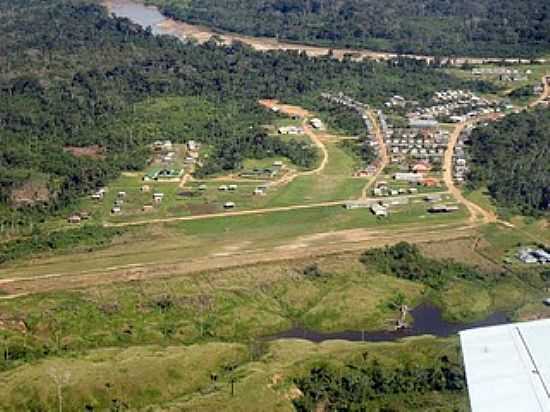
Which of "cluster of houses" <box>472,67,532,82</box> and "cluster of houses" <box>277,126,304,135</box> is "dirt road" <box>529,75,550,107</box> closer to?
"cluster of houses" <box>472,67,532,82</box>

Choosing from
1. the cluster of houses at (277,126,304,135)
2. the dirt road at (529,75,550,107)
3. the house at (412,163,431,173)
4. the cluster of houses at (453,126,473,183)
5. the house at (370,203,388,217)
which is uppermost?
the dirt road at (529,75,550,107)

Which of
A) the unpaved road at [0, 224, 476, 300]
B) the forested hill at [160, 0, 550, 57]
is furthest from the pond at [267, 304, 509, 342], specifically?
the forested hill at [160, 0, 550, 57]

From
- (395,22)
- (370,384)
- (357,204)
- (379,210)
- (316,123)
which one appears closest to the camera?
A: (370,384)

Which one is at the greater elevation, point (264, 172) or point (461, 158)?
point (461, 158)

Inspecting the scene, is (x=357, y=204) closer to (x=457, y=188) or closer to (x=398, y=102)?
(x=457, y=188)

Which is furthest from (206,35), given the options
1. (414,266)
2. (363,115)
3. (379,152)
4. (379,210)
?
(414,266)

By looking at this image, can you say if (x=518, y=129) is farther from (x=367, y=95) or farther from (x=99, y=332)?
(x=99, y=332)

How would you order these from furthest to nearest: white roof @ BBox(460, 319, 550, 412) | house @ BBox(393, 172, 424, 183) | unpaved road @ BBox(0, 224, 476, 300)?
house @ BBox(393, 172, 424, 183)
unpaved road @ BBox(0, 224, 476, 300)
white roof @ BBox(460, 319, 550, 412)

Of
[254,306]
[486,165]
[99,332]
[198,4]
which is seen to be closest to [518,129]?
[486,165]
